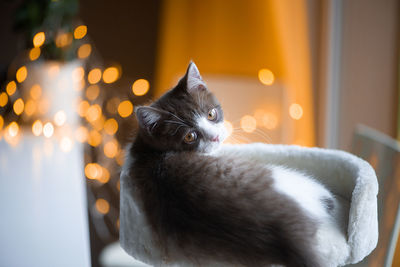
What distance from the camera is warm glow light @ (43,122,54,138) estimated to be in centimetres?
148

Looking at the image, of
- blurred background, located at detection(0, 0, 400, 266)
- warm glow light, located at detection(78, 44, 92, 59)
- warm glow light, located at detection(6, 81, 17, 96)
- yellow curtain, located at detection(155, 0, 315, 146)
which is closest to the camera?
blurred background, located at detection(0, 0, 400, 266)

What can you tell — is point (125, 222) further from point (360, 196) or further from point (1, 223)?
point (1, 223)

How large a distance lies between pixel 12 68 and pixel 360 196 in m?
1.56

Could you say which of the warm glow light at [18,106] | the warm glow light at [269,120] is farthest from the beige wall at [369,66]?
the warm glow light at [18,106]

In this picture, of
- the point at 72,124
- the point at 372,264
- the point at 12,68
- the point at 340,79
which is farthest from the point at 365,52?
the point at 12,68

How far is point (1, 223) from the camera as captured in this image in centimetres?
125

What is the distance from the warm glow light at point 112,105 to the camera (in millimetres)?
2154

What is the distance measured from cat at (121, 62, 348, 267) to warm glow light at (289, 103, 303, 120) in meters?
1.09

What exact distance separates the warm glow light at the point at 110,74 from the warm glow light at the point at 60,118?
64 cm

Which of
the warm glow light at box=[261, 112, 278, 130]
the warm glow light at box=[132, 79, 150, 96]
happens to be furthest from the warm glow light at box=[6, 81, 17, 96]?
the warm glow light at box=[261, 112, 278, 130]

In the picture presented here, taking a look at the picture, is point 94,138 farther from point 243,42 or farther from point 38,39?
point 243,42

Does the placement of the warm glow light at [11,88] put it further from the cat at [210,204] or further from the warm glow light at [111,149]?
the cat at [210,204]

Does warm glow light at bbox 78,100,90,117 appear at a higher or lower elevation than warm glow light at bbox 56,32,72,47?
lower

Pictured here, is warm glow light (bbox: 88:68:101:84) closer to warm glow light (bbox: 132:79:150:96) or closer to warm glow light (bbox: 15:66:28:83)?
warm glow light (bbox: 132:79:150:96)
